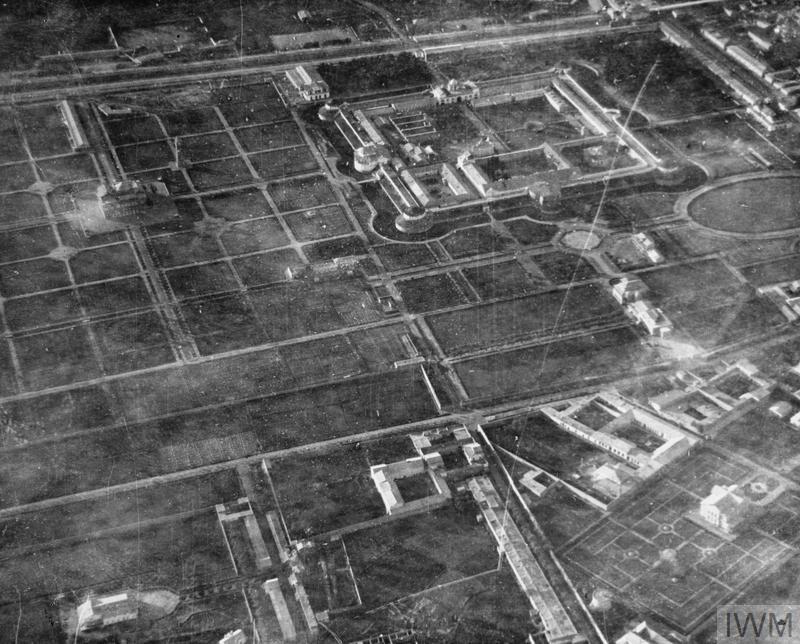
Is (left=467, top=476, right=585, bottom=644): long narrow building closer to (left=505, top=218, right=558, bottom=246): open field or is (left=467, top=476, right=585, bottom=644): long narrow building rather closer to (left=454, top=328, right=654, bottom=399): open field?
(left=454, top=328, right=654, bottom=399): open field

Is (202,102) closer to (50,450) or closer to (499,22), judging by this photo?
(499,22)

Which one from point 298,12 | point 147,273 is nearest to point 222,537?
point 147,273

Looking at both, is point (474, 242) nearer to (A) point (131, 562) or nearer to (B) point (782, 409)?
(B) point (782, 409)

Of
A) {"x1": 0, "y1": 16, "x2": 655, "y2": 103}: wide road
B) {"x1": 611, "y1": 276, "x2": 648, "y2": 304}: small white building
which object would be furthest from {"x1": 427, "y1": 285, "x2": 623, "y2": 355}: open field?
Result: {"x1": 0, "y1": 16, "x2": 655, "y2": 103}: wide road

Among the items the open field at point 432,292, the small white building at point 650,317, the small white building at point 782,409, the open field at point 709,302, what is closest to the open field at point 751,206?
the open field at point 709,302

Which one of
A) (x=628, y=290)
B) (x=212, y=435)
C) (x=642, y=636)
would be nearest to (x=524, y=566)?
(x=642, y=636)

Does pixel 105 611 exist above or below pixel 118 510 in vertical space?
below
